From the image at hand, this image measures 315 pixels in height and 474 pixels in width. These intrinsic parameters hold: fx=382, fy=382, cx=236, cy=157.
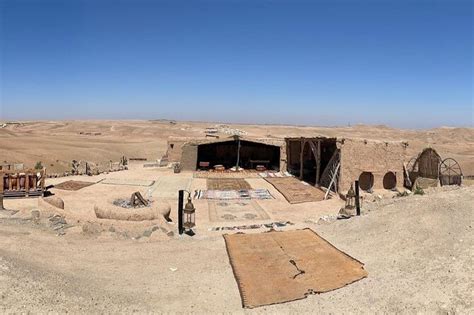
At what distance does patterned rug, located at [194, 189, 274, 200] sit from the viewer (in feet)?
71.6

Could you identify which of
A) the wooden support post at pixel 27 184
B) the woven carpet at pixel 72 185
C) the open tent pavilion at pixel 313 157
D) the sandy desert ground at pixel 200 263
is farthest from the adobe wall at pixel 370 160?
the wooden support post at pixel 27 184

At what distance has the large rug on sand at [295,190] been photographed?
21.1m

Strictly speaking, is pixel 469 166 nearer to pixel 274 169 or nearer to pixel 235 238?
pixel 274 169

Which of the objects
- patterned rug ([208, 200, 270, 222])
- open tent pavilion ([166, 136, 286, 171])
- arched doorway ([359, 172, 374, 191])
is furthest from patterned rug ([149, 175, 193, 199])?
arched doorway ([359, 172, 374, 191])

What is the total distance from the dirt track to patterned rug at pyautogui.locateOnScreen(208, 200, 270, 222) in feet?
11.9

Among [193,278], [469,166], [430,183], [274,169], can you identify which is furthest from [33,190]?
[469,166]

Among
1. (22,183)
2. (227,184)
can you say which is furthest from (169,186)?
(22,183)

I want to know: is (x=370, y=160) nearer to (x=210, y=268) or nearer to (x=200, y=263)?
(x=200, y=263)

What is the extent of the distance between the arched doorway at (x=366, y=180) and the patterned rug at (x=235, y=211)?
24.4 feet

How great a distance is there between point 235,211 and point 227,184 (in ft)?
Answer: 26.1

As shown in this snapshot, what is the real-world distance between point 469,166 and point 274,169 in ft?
71.5

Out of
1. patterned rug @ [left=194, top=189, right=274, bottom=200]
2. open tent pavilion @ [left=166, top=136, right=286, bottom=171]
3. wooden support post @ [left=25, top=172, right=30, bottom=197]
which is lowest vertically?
patterned rug @ [left=194, top=189, right=274, bottom=200]

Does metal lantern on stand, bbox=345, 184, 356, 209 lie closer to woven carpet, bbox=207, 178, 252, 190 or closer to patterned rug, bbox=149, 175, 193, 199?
woven carpet, bbox=207, 178, 252, 190

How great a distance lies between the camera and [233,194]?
22.7m
